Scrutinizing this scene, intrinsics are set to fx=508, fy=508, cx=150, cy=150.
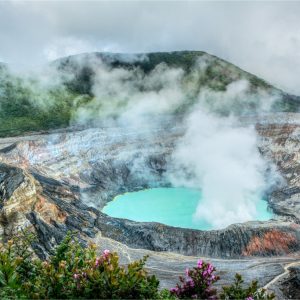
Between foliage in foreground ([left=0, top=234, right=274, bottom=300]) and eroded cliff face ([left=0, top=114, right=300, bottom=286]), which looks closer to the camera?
foliage in foreground ([left=0, top=234, right=274, bottom=300])

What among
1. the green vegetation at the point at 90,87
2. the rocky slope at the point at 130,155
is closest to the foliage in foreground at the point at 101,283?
the rocky slope at the point at 130,155

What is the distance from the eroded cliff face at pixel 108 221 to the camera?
49.0m

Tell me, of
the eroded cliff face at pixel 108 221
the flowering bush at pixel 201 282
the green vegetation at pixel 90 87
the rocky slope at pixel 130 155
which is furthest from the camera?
the green vegetation at pixel 90 87

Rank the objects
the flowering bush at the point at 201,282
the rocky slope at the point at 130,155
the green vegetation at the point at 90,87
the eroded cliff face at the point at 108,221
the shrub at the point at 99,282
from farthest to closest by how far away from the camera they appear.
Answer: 1. the green vegetation at the point at 90,87
2. the rocky slope at the point at 130,155
3. the eroded cliff face at the point at 108,221
4. the flowering bush at the point at 201,282
5. the shrub at the point at 99,282

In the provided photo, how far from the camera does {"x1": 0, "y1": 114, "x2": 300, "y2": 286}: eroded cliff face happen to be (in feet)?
161

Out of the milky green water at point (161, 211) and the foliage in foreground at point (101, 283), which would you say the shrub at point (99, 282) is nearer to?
the foliage in foreground at point (101, 283)

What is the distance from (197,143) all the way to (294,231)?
4947 centimetres

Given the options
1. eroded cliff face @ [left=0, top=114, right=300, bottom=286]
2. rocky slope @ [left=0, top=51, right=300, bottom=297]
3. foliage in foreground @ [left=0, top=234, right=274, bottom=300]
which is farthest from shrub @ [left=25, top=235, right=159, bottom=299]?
rocky slope @ [left=0, top=51, right=300, bottom=297]

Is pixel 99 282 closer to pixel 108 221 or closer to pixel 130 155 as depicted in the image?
pixel 108 221

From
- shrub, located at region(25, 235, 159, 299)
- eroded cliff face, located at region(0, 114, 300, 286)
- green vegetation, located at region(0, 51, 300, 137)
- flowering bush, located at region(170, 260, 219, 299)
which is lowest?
shrub, located at region(25, 235, 159, 299)

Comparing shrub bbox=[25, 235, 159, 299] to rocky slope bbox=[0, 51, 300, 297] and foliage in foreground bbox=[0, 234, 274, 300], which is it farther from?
rocky slope bbox=[0, 51, 300, 297]

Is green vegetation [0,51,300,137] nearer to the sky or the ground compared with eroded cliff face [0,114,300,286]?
nearer to the sky

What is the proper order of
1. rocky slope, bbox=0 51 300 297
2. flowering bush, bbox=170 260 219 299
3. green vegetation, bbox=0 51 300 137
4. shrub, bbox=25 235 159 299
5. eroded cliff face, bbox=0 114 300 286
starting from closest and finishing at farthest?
1. shrub, bbox=25 235 159 299
2. flowering bush, bbox=170 260 219 299
3. eroded cliff face, bbox=0 114 300 286
4. rocky slope, bbox=0 51 300 297
5. green vegetation, bbox=0 51 300 137

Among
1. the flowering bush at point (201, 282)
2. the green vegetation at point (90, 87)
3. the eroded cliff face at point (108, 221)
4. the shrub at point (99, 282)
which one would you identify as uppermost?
the green vegetation at point (90, 87)
